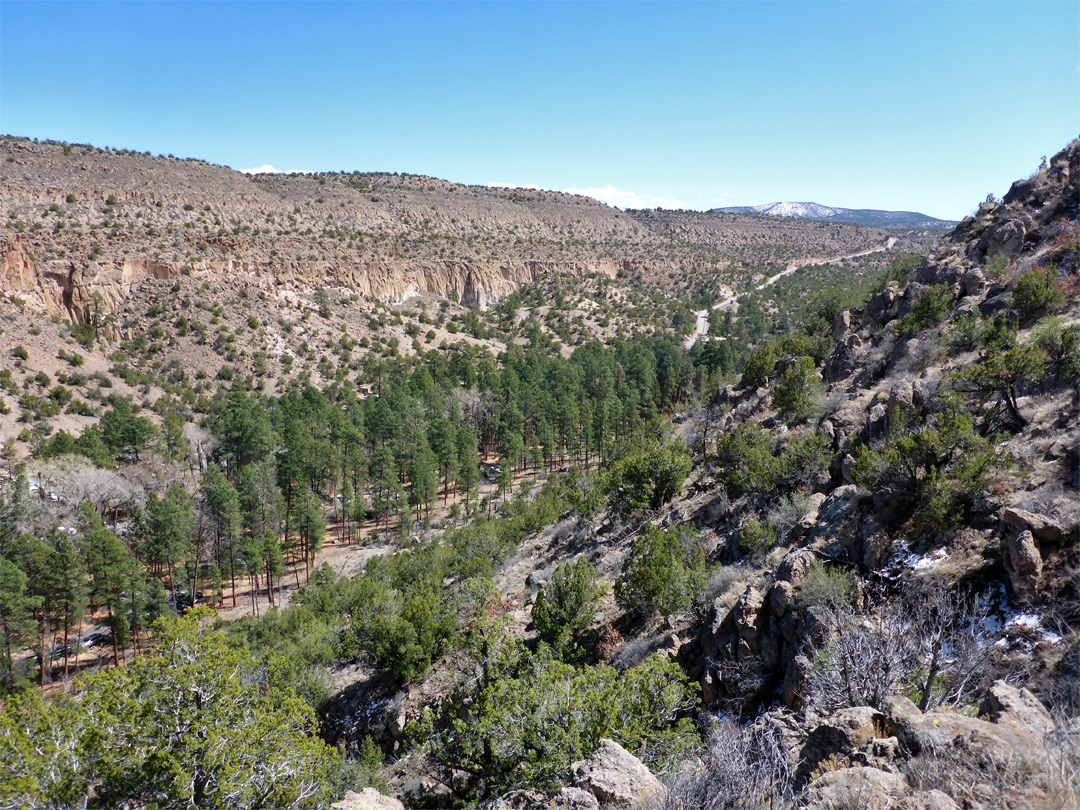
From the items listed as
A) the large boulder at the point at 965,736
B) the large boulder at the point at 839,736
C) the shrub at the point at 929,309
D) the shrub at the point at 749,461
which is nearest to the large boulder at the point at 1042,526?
the large boulder at the point at 965,736

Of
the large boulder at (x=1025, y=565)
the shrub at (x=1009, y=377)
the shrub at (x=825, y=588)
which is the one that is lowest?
the shrub at (x=825, y=588)

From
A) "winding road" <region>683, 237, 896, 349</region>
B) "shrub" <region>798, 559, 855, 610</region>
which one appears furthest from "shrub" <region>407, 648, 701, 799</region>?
"winding road" <region>683, 237, 896, 349</region>

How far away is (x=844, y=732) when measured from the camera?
6504mm

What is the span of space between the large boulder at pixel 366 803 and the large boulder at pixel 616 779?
3.19 m

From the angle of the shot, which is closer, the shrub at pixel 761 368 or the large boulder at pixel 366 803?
the large boulder at pixel 366 803

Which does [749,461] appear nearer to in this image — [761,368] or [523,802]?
[523,802]

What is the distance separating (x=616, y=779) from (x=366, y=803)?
4.01 meters

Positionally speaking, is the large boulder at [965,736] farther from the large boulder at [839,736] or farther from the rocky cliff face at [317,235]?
the rocky cliff face at [317,235]

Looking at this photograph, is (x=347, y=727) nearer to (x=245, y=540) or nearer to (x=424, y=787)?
(x=424, y=787)

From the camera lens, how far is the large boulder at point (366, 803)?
7992 millimetres

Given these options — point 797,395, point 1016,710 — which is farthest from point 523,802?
point 797,395

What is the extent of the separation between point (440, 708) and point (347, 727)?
4.27 metres

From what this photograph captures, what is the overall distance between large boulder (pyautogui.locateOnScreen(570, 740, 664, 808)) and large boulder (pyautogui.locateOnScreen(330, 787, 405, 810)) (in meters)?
3.19

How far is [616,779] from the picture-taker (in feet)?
22.7
